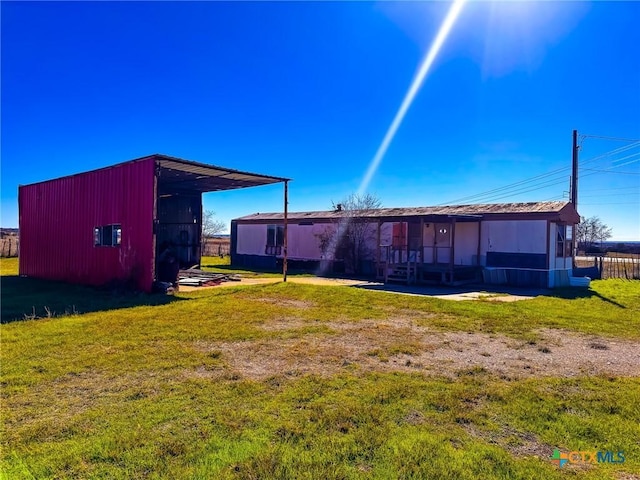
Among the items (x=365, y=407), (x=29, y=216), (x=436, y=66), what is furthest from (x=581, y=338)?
(x=29, y=216)

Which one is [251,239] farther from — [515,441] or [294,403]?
[515,441]

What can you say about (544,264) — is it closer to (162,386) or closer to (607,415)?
(607,415)

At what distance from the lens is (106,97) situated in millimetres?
11445

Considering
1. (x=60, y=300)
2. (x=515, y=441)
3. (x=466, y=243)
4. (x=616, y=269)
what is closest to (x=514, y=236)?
(x=466, y=243)

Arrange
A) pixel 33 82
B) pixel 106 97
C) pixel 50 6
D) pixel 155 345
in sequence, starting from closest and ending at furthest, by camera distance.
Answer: pixel 155 345 < pixel 50 6 < pixel 33 82 < pixel 106 97

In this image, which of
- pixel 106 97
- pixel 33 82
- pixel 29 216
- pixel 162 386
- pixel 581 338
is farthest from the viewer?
pixel 29 216

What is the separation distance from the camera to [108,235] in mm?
11617

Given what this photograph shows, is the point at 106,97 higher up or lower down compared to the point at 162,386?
higher up

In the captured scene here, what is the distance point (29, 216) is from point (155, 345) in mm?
13124

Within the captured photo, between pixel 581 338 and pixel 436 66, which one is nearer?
pixel 581 338

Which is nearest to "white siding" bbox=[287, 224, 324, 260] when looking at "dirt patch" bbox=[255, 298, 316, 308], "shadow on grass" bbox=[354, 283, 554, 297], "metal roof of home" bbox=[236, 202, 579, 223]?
"metal roof of home" bbox=[236, 202, 579, 223]

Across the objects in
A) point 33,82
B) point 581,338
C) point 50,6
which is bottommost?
point 581,338

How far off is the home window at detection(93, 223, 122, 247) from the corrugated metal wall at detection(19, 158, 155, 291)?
137mm

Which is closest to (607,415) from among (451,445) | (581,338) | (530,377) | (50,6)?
(530,377)
